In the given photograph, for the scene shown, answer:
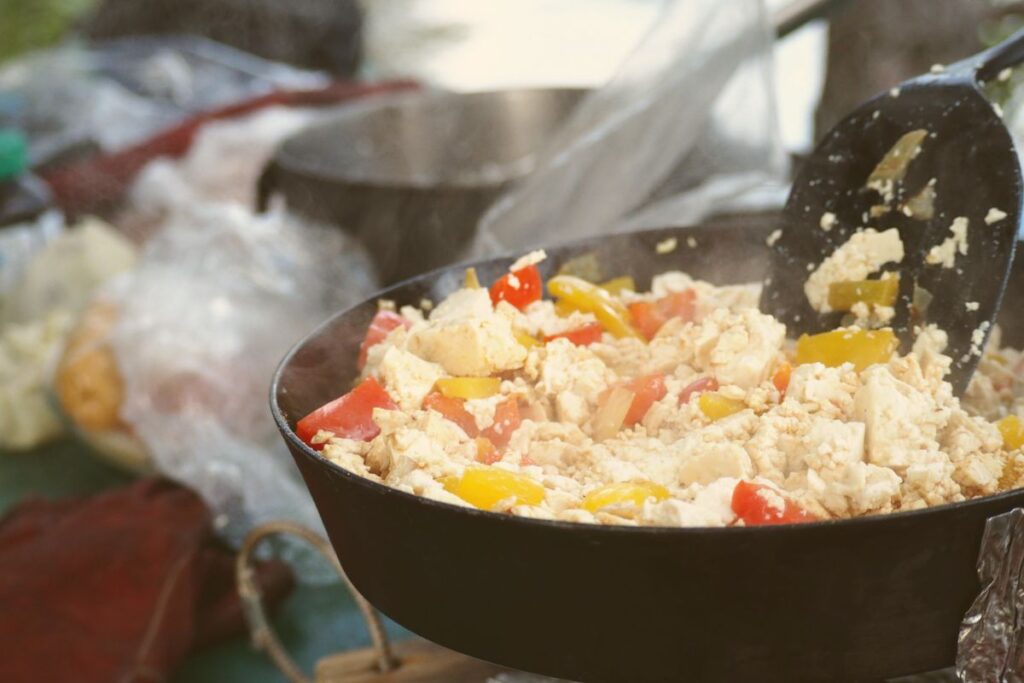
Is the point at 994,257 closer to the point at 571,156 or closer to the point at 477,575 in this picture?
the point at 477,575

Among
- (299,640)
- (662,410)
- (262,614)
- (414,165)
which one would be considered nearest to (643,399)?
(662,410)

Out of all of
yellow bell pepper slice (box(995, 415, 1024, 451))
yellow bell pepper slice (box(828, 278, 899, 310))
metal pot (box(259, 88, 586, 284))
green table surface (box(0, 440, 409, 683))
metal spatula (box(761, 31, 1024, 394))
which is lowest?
green table surface (box(0, 440, 409, 683))

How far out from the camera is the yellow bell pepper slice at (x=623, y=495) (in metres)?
1.04

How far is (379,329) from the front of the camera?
1427 mm

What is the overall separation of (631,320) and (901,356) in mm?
365

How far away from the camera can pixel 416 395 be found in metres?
1.28

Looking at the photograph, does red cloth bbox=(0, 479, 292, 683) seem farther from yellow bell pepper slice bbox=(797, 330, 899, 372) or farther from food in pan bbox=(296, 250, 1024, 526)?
yellow bell pepper slice bbox=(797, 330, 899, 372)

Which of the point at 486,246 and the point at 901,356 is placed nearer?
the point at 901,356

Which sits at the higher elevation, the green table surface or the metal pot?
the metal pot

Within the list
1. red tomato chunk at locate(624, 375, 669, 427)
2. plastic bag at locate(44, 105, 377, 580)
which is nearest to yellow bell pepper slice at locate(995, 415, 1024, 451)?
red tomato chunk at locate(624, 375, 669, 427)

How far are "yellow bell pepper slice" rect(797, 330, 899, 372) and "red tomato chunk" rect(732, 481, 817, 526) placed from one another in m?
0.34

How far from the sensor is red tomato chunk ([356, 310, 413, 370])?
4.65 ft

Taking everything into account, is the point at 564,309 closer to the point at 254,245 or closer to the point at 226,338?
the point at 226,338

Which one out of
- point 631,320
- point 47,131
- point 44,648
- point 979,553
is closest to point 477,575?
point 979,553
